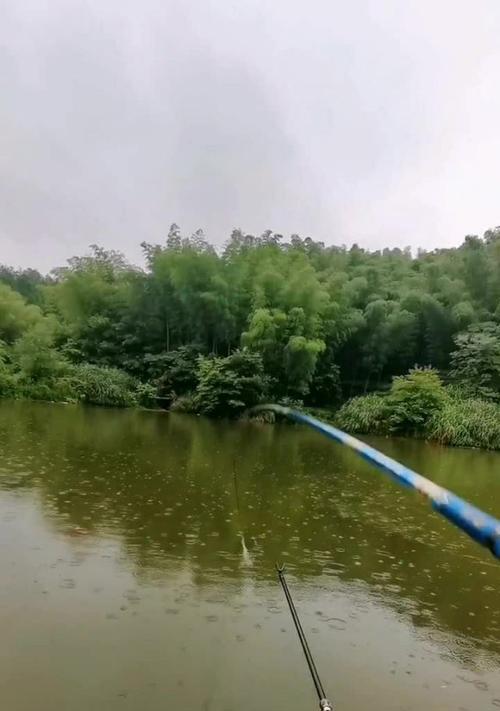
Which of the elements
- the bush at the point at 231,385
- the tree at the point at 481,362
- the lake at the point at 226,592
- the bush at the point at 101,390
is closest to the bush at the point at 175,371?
the bush at the point at 101,390

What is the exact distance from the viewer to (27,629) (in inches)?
115

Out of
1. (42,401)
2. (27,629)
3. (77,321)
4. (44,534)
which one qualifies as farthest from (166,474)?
(77,321)

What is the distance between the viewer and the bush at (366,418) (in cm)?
1619

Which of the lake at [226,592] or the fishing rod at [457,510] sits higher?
the fishing rod at [457,510]

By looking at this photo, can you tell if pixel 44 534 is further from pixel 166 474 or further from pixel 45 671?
pixel 166 474

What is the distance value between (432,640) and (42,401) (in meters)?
15.1

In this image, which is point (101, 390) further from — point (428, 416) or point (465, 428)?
point (465, 428)

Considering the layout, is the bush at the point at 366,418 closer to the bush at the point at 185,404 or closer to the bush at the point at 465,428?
the bush at the point at 465,428

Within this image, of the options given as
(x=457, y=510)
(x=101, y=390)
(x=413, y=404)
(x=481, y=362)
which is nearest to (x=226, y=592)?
(x=457, y=510)

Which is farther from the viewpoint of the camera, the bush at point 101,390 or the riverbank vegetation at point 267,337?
the bush at point 101,390

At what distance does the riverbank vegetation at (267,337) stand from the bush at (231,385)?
0.13ft

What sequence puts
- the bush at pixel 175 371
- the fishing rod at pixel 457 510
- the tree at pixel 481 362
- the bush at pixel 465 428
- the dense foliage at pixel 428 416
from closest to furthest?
the fishing rod at pixel 457 510 < the bush at pixel 465 428 < the dense foliage at pixel 428 416 < the tree at pixel 481 362 < the bush at pixel 175 371

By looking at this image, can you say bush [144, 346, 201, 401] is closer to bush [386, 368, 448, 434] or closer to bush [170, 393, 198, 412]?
bush [170, 393, 198, 412]

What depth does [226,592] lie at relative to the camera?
3.73 metres
